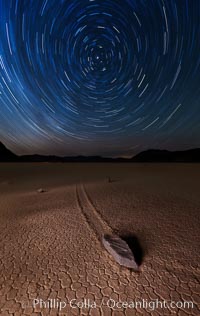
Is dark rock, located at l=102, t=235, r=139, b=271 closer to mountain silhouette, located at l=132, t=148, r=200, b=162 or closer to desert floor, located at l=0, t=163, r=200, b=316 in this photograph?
desert floor, located at l=0, t=163, r=200, b=316

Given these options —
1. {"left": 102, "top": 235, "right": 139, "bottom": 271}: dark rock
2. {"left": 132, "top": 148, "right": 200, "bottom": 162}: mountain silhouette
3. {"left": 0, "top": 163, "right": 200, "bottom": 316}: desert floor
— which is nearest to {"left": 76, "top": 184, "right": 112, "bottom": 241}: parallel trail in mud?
{"left": 0, "top": 163, "right": 200, "bottom": 316}: desert floor

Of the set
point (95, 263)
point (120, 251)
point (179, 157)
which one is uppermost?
point (179, 157)

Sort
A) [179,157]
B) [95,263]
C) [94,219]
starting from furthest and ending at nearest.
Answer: [179,157], [94,219], [95,263]

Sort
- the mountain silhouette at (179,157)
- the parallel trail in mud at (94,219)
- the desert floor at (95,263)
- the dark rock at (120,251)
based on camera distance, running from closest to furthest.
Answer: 1. the desert floor at (95,263)
2. the dark rock at (120,251)
3. the parallel trail in mud at (94,219)
4. the mountain silhouette at (179,157)

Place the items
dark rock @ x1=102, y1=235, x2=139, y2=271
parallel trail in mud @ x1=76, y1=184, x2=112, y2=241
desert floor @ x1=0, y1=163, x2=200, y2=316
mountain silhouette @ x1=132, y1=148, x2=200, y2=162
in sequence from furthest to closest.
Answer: mountain silhouette @ x1=132, y1=148, x2=200, y2=162
parallel trail in mud @ x1=76, y1=184, x2=112, y2=241
dark rock @ x1=102, y1=235, x2=139, y2=271
desert floor @ x1=0, y1=163, x2=200, y2=316

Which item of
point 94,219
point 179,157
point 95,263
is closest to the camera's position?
point 95,263

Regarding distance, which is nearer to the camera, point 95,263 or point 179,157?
point 95,263

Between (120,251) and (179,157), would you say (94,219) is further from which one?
(179,157)

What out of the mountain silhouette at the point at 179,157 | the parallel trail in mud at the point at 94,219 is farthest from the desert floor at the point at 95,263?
the mountain silhouette at the point at 179,157

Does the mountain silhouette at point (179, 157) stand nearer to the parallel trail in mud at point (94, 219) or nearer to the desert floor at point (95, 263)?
the parallel trail in mud at point (94, 219)

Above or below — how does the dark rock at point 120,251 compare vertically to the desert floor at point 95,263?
above

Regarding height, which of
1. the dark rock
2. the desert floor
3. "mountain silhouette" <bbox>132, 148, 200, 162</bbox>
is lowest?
the desert floor

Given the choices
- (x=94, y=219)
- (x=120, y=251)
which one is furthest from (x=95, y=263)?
(x=94, y=219)

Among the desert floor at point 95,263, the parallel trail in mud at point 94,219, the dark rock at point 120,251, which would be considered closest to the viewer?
the desert floor at point 95,263
